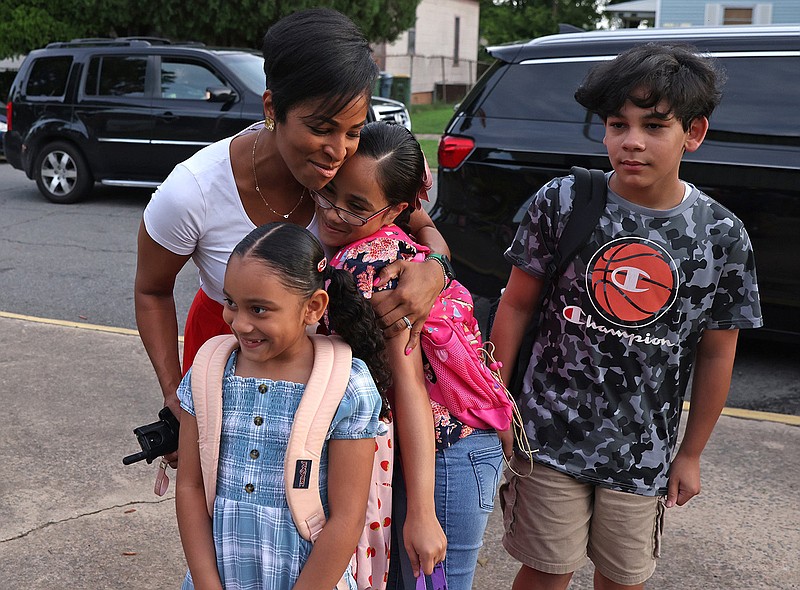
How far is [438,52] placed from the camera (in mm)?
35344

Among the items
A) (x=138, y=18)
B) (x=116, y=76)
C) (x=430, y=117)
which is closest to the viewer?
(x=116, y=76)

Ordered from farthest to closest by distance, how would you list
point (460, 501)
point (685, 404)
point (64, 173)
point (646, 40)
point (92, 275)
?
point (64, 173)
point (92, 275)
point (646, 40)
point (685, 404)
point (460, 501)

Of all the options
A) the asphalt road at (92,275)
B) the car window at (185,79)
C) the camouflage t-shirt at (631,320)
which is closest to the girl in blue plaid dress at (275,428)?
the camouflage t-shirt at (631,320)

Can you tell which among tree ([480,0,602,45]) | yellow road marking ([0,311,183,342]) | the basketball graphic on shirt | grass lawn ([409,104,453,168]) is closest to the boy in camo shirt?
the basketball graphic on shirt

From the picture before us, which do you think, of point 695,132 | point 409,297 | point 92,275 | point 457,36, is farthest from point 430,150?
point 457,36

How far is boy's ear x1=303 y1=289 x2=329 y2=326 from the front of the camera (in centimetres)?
187

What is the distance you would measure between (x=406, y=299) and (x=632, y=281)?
648mm

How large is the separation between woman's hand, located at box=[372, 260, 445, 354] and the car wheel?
9836 millimetres

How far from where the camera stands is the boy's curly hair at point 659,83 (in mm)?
2170

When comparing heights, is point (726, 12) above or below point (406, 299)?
above

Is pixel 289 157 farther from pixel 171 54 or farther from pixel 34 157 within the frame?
pixel 34 157

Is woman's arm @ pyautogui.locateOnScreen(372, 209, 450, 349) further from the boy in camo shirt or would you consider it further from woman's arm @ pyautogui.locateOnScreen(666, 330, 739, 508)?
woman's arm @ pyautogui.locateOnScreen(666, 330, 739, 508)

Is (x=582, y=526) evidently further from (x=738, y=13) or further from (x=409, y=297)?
(x=738, y=13)

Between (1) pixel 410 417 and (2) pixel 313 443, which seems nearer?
(2) pixel 313 443
